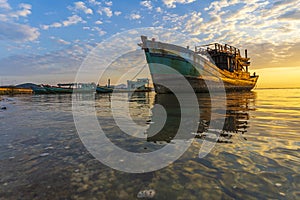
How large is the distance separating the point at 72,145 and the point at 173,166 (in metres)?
2.67

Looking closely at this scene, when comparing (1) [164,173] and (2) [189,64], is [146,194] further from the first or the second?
(2) [189,64]

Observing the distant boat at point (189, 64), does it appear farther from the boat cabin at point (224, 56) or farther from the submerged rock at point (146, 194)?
the submerged rock at point (146, 194)

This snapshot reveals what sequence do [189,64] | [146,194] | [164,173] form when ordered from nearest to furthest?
[146,194] → [164,173] → [189,64]

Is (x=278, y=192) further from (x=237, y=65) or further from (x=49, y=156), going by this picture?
(x=237, y=65)

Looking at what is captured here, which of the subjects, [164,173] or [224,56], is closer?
[164,173]

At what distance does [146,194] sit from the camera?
2.35 metres

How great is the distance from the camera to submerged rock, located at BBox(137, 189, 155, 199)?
228cm

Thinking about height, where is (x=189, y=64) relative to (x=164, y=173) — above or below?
above

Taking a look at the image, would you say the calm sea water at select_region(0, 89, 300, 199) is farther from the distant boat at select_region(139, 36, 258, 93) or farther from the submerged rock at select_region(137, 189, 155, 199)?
the distant boat at select_region(139, 36, 258, 93)

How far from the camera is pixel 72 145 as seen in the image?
14.7 feet

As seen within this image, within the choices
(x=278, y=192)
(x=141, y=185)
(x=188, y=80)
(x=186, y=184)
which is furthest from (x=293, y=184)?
(x=188, y=80)

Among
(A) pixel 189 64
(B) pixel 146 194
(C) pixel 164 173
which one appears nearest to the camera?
(B) pixel 146 194

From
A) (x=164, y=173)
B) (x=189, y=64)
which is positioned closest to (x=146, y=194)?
(x=164, y=173)

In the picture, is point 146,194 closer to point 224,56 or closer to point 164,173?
point 164,173
